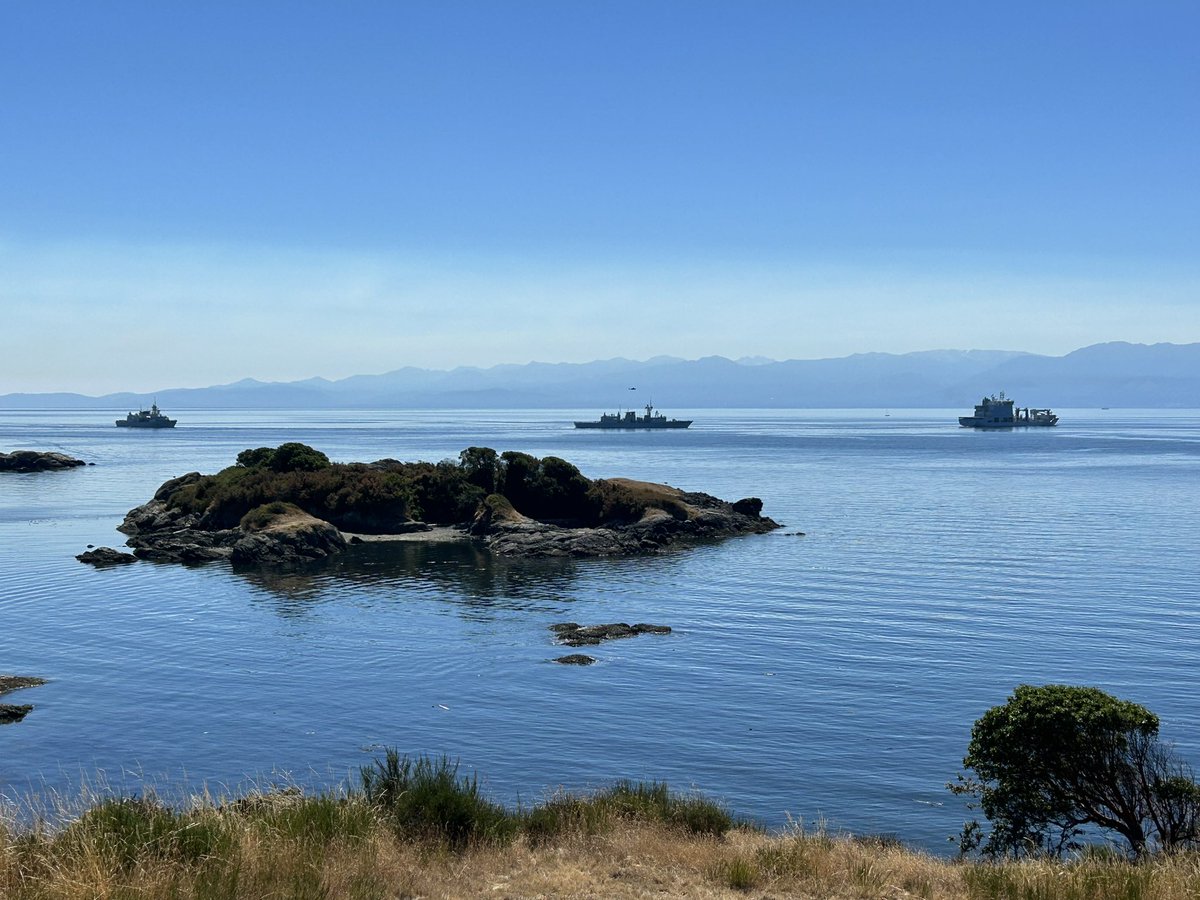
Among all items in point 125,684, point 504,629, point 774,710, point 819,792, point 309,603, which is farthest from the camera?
point 309,603

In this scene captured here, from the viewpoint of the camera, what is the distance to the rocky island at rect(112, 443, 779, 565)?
223 feet

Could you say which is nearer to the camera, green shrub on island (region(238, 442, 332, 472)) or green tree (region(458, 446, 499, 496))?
green tree (region(458, 446, 499, 496))

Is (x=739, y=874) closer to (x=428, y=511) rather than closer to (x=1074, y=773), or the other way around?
(x=1074, y=773)

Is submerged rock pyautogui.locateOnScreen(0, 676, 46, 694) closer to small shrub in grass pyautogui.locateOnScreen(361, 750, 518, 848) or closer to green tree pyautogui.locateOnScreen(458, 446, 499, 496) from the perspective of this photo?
small shrub in grass pyautogui.locateOnScreen(361, 750, 518, 848)

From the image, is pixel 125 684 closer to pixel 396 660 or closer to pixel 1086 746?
pixel 396 660

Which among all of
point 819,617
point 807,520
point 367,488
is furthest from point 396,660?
point 807,520

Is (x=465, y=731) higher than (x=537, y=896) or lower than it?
lower

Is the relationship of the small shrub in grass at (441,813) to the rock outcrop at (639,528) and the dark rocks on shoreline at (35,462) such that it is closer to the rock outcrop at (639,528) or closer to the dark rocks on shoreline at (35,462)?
the rock outcrop at (639,528)

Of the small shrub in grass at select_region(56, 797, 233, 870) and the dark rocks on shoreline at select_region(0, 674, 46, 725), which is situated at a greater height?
the small shrub in grass at select_region(56, 797, 233, 870)

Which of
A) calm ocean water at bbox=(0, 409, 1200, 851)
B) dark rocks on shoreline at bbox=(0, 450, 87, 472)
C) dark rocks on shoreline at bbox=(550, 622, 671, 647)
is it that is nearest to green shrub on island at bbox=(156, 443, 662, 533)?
calm ocean water at bbox=(0, 409, 1200, 851)

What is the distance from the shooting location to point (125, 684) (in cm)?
3475

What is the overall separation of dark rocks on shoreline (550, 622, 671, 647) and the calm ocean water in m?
0.85

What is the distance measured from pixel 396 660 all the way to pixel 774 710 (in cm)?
1448

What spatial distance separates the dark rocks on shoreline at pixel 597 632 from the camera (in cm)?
4119
